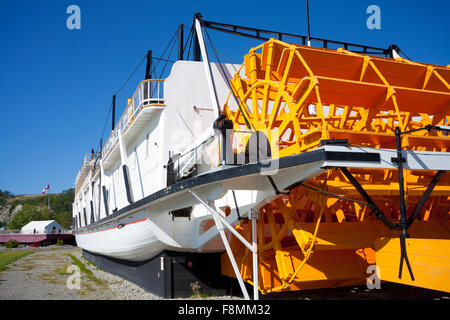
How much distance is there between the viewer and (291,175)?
13.4 ft

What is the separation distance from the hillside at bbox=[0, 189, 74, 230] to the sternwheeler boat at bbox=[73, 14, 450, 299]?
53.5m

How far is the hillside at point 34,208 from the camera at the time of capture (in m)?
55.7

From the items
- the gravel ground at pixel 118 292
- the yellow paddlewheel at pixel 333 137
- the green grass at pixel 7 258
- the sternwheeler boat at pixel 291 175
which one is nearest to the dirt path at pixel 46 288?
the gravel ground at pixel 118 292

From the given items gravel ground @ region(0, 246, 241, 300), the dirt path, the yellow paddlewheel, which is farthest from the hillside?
the yellow paddlewheel

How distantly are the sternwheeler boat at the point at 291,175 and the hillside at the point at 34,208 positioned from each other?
5352 cm

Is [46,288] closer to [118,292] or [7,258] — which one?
[118,292]

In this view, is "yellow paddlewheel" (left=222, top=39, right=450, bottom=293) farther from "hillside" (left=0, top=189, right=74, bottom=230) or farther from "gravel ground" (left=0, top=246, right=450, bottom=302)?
"hillside" (left=0, top=189, right=74, bottom=230)

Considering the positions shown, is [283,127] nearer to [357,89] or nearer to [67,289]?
[357,89]

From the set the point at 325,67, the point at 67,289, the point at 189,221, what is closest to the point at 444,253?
the point at 325,67

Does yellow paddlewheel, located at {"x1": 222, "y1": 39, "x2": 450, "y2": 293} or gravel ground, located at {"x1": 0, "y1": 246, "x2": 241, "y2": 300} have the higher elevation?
yellow paddlewheel, located at {"x1": 222, "y1": 39, "x2": 450, "y2": 293}

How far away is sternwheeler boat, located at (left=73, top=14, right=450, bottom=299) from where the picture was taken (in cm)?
379

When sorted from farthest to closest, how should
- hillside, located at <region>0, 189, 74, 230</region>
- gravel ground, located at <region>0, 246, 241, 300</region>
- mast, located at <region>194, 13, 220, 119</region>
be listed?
hillside, located at <region>0, 189, 74, 230</region> < gravel ground, located at <region>0, 246, 241, 300</region> < mast, located at <region>194, 13, 220, 119</region>

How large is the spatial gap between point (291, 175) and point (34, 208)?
6298 centimetres

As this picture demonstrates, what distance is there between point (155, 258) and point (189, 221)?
127cm
